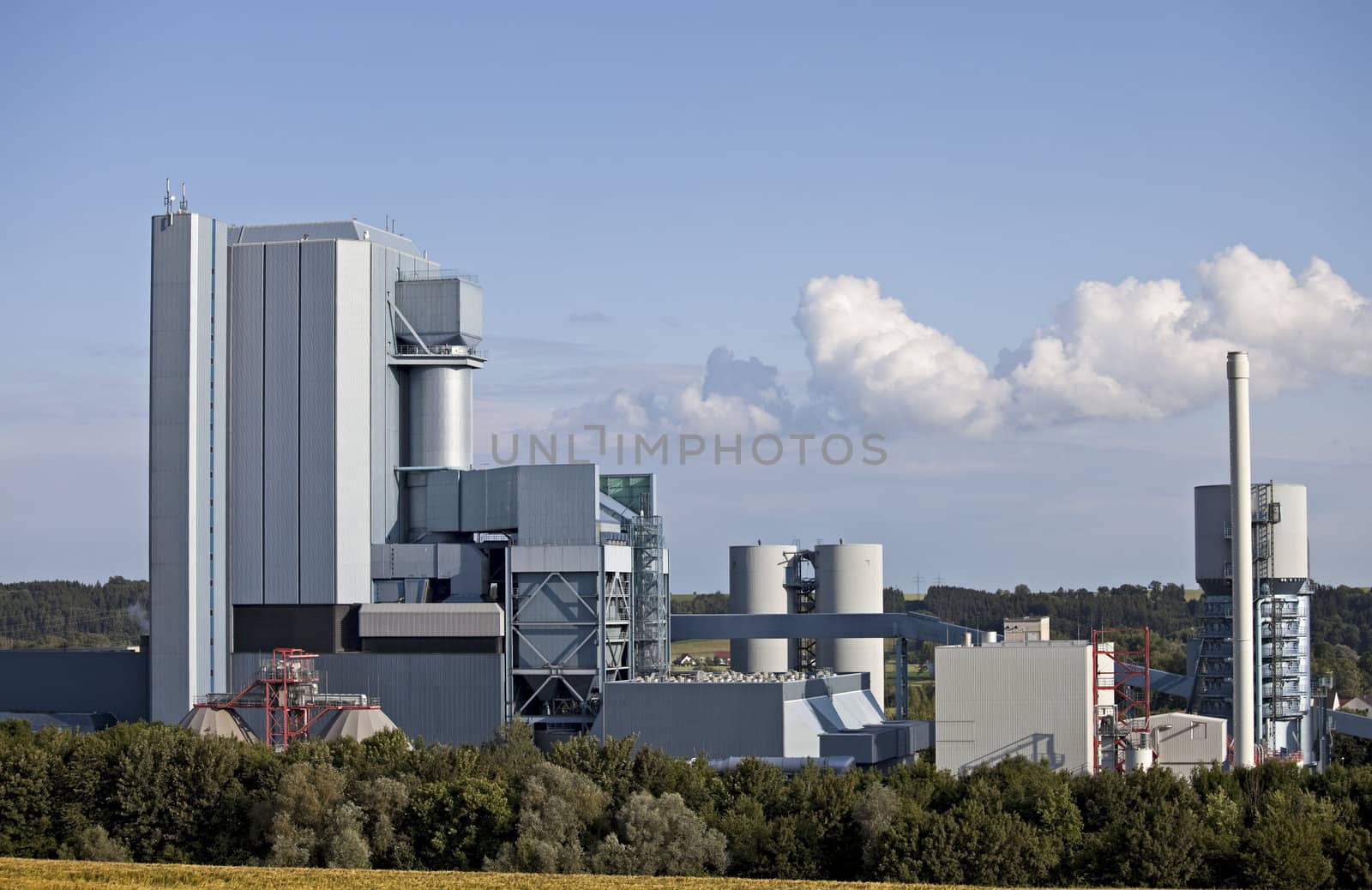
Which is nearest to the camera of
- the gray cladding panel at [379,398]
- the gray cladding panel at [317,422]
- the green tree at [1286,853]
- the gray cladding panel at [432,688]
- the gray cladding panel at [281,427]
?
the green tree at [1286,853]

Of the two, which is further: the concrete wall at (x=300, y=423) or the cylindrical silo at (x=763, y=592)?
the cylindrical silo at (x=763, y=592)

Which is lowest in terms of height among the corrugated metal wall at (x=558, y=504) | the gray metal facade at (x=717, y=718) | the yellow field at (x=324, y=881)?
the yellow field at (x=324, y=881)

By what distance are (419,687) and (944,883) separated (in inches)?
1267

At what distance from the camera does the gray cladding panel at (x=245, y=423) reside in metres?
79.0

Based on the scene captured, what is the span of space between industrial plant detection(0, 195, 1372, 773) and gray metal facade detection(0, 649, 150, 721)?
14cm

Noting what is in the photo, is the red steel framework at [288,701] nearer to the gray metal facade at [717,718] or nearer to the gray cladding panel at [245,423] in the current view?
the gray cladding panel at [245,423]

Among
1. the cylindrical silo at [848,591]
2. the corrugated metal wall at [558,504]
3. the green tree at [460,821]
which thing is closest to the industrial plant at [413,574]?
the corrugated metal wall at [558,504]

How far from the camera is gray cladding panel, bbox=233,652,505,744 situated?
75.9 m

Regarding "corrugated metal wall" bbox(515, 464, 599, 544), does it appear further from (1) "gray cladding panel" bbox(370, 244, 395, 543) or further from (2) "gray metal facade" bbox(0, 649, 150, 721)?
(2) "gray metal facade" bbox(0, 649, 150, 721)

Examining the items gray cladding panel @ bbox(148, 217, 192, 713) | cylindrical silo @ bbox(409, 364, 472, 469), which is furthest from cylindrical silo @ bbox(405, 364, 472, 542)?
gray cladding panel @ bbox(148, 217, 192, 713)

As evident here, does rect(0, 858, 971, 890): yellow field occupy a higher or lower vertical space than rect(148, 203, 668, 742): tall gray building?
lower

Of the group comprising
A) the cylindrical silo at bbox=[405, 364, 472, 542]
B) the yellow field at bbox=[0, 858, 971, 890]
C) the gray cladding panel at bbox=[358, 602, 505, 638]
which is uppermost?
the cylindrical silo at bbox=[405, 364, 472, 542]

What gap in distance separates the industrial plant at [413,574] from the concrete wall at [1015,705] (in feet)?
16.8

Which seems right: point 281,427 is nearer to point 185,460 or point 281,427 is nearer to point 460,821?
point 185,460
